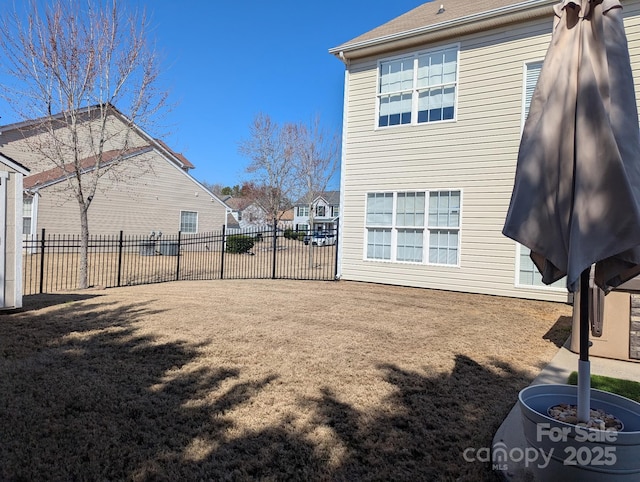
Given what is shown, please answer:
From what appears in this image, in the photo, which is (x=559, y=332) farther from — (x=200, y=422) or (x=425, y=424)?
(x=200, y=422)

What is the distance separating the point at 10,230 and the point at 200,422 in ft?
16.6

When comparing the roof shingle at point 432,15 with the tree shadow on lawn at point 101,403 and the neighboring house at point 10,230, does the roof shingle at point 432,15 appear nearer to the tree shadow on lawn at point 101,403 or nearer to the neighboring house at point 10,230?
the neighboring house at point 10,230

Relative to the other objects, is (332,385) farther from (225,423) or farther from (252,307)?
(252,307)

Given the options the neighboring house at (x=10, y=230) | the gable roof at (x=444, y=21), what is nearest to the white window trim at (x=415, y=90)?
the gable roof at (x=444, y=21)

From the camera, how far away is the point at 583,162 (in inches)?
86.0

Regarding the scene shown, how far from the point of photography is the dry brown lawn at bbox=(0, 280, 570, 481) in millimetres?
2611

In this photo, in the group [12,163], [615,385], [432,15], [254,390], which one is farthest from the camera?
[432,15]


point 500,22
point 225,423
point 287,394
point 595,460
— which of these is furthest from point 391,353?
point 500,22

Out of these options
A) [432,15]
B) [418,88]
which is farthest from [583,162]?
[432,15]

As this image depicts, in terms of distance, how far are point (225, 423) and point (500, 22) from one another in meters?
9.93

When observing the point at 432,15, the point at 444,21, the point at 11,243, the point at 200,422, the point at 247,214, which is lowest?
the point at 200,422

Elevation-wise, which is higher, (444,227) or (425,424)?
(444,227)

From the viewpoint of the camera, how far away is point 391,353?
491 centimetres

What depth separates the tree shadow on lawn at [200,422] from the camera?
2537mm
